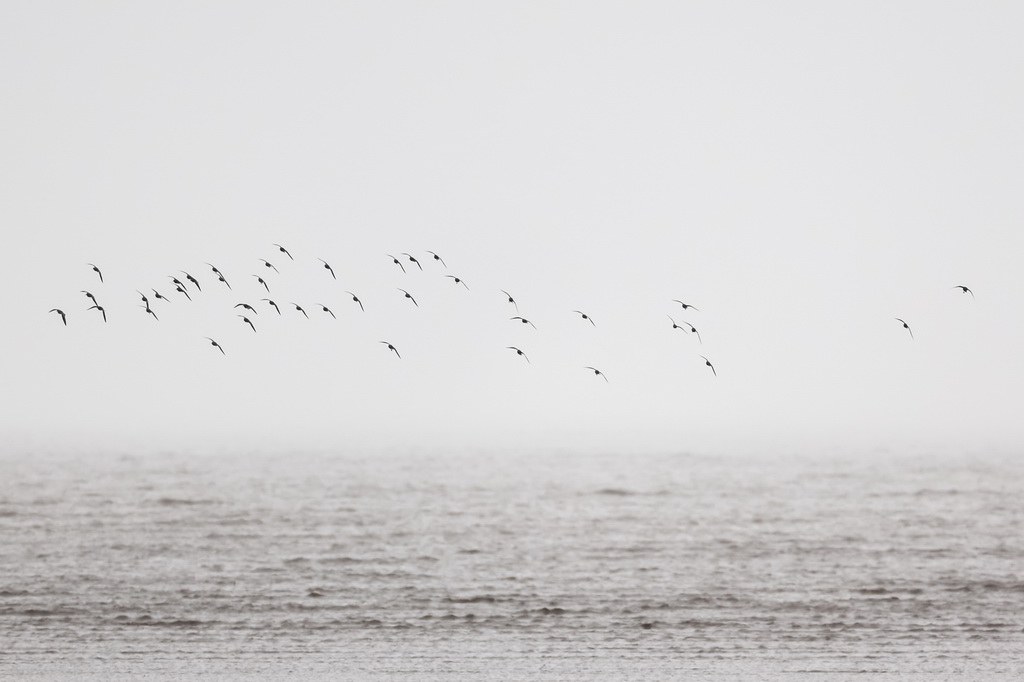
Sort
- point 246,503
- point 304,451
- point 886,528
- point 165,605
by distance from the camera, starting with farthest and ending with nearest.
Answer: point 304,451, point 246,503, point 886,528, point 165,605

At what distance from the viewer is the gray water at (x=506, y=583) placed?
1948cm

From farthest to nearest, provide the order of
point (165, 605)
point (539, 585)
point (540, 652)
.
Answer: point (539, 585), point (165, 605), point (540, 652)

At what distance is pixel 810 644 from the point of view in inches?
811

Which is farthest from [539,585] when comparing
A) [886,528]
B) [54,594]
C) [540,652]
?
[886,528]

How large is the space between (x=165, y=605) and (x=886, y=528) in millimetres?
25595

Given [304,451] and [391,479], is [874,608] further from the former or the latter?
[304,451]

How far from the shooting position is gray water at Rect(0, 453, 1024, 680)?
1948 cm

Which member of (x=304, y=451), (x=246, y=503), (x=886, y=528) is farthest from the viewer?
(x=304, y=451)

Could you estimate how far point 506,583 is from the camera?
25.8 meters

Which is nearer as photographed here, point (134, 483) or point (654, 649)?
point (654, 649)

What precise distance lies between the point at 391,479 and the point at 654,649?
3338 centimetres

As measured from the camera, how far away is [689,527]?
35.7 meters

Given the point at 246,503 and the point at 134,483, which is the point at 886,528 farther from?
the point at 134,483

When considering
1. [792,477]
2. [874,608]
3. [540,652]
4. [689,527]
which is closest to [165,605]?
[540,652]
